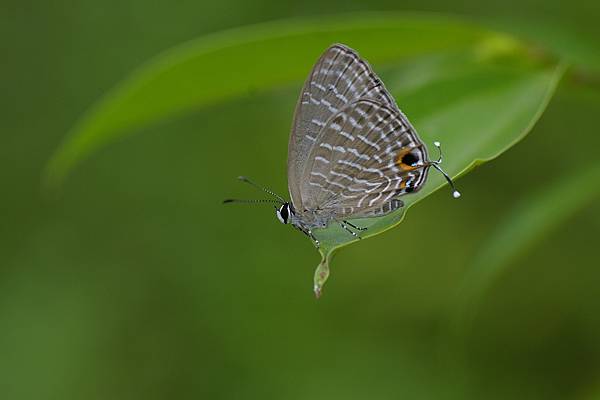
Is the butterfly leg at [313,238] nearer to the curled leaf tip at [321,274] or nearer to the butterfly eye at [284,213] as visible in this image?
the butterfly eye at [284,213]

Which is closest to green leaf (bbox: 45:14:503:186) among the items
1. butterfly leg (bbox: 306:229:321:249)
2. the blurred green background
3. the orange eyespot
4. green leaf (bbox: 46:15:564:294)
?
green leaf (bbox: 46:15:564:294)

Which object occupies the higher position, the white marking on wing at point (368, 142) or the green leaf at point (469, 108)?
the green leaf at point (469, 108)

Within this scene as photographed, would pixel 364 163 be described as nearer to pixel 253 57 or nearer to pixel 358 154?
pixel 358 154

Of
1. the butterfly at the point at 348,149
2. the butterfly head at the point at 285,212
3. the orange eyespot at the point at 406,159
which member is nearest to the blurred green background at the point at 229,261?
the butterfly head at the point at 285,212

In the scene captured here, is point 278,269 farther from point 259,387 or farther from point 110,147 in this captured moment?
point 110,147

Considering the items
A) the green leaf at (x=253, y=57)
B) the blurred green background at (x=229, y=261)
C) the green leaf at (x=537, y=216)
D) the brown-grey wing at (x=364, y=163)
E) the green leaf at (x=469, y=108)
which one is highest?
the green leaf at (x=253, y=57)

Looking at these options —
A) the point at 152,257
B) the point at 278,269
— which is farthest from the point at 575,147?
the point at 152,257

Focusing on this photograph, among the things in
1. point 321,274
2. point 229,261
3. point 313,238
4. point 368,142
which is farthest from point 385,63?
point 229,261

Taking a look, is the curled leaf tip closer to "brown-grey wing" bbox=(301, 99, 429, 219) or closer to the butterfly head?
"brown-grey wing" bbox=(301, 99, 429, 219)
